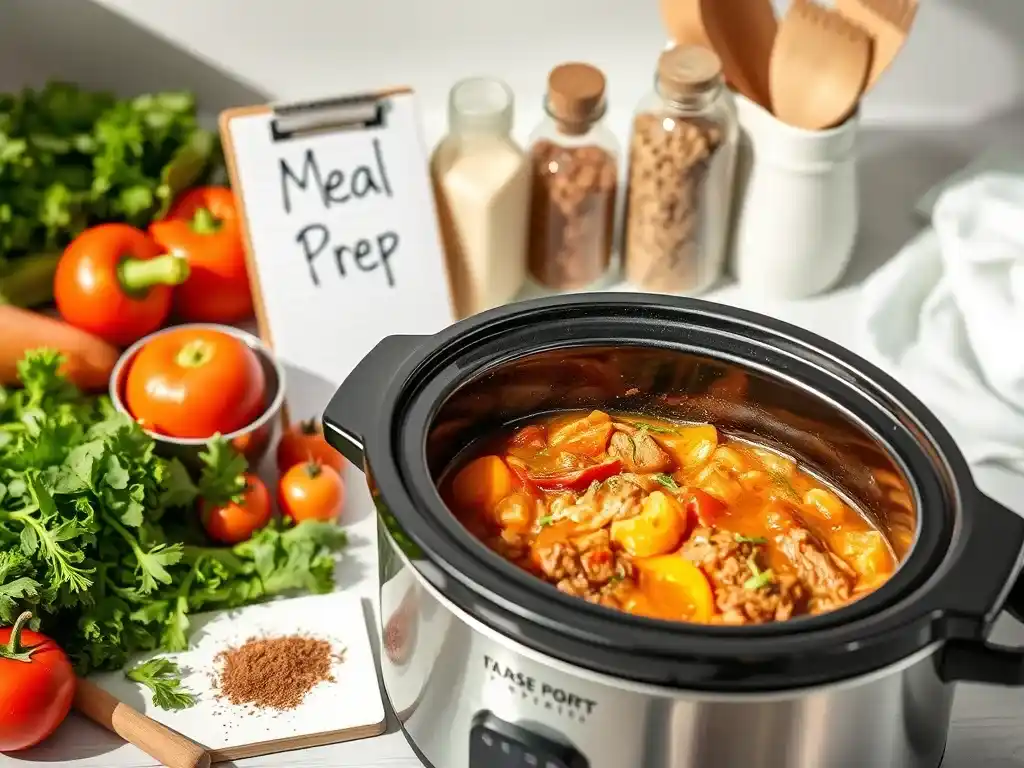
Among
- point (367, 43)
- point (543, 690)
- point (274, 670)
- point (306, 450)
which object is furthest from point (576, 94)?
point (543, 690)

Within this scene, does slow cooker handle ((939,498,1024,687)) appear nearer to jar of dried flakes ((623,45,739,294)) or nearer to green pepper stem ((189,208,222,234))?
jar of dried flakes ((623,45,739,294))

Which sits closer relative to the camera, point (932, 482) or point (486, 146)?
point (932, 482)

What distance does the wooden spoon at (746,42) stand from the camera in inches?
63.9

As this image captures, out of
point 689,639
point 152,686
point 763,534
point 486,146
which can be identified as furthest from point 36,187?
point 689,639

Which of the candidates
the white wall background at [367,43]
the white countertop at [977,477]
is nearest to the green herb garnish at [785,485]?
the white countertop at [977,477]

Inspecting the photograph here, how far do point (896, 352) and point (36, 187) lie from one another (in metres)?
1.04

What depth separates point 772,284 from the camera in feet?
5.45

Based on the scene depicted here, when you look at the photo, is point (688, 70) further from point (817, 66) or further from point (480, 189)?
point (480, 189)

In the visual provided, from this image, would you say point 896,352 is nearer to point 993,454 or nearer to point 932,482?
point 993,454

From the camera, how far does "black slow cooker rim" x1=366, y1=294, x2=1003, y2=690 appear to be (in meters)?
0.82

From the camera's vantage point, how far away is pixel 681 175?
1.57 m

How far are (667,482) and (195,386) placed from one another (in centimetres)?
52

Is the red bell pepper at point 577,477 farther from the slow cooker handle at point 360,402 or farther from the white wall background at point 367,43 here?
the white wall background at point 367,43

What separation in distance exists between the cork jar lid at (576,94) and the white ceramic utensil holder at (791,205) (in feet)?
0.65
